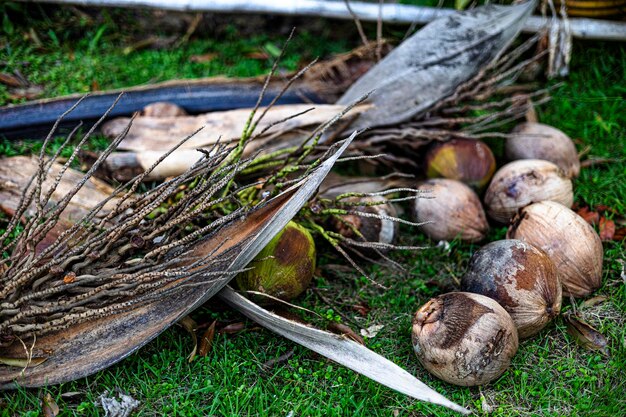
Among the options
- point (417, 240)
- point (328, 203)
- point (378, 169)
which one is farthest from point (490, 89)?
point (328, 203)

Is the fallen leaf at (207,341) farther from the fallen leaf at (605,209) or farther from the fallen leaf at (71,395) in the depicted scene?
the fallen leaf at (605,209)

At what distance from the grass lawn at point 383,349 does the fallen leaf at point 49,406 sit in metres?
0.02

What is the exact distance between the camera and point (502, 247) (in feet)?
8.18

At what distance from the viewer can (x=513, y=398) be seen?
2.26m

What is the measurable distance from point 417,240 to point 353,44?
6.04 ft

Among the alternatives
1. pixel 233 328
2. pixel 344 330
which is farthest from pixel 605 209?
pixel 233 328

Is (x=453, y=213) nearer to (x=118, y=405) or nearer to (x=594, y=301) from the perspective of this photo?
(x=594, y=301)

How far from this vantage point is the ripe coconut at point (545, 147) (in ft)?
10.3

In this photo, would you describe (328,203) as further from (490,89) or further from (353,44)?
(353,44)

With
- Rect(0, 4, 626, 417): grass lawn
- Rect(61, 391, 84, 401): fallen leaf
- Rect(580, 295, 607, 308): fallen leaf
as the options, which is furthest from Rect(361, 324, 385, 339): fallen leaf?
Rect(61, 391, 84, 401): fallen leaf

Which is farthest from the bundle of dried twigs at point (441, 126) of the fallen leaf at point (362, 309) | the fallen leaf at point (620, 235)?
the fallen leaf at point (362, 309)

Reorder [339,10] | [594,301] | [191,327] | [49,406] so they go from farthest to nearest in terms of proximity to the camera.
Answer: [339,10] < [594,301] < [191,327] < [49,406]

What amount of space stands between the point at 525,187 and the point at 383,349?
1063 millimetres

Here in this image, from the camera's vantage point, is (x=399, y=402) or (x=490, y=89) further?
(x=490, y=89)
